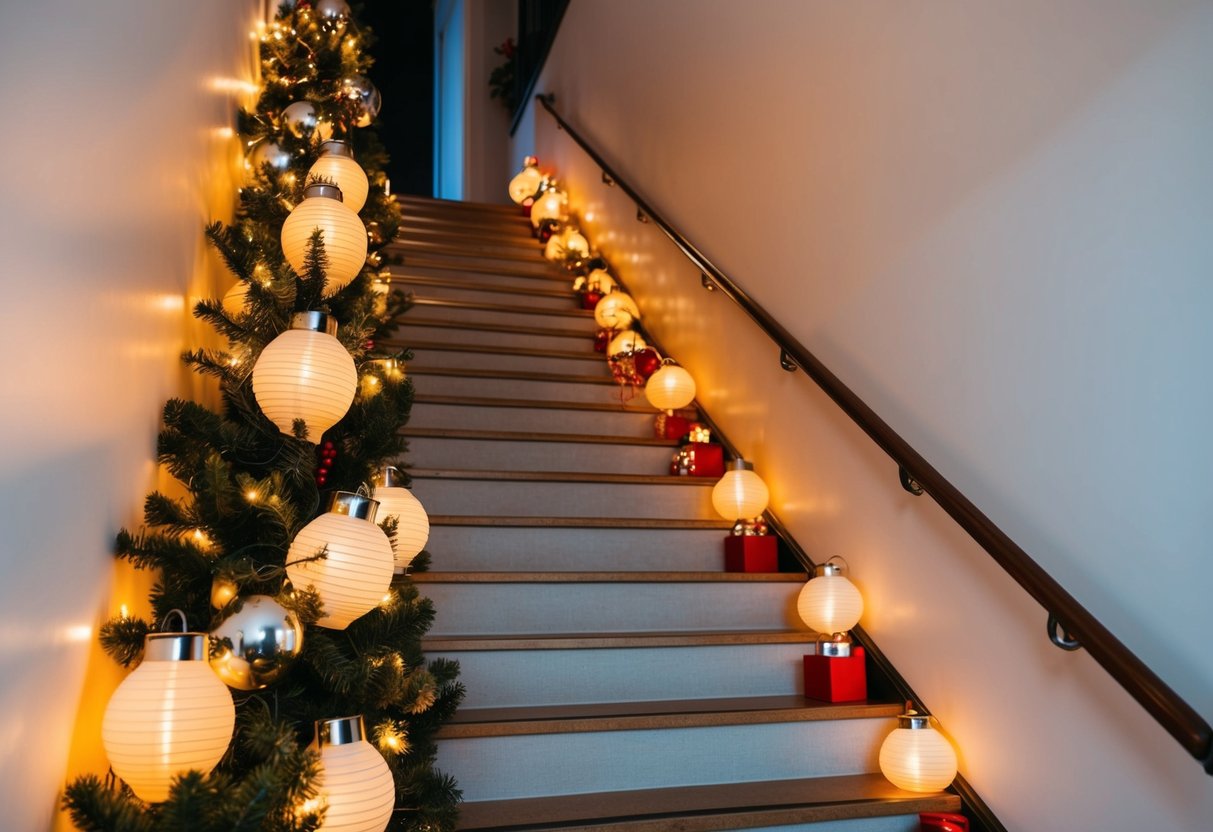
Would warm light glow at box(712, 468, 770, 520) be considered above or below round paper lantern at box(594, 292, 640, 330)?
below

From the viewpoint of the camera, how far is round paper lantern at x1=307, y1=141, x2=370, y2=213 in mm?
2215

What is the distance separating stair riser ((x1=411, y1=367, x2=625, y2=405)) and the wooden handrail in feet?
3.83

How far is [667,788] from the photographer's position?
2260mm

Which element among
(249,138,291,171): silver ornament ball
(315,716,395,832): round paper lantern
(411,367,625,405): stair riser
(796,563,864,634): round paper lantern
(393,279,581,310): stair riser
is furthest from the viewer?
(393,279,581,310): stair riser

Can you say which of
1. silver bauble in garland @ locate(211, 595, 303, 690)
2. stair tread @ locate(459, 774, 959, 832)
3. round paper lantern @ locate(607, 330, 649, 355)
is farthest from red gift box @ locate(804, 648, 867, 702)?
round paper lantern @ locate(607, 330, 649, 355)

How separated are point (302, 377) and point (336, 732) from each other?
0.59 m

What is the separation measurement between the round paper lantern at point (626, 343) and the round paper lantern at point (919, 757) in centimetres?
221

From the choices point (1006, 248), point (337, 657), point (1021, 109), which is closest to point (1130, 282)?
point (1006, 248)

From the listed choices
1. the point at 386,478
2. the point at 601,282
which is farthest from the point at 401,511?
the point at 601,282

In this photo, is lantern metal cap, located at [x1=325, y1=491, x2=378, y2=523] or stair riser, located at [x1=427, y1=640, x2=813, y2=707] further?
stair riser, located at [x1=427, y1=640, x2=813, y2=707]

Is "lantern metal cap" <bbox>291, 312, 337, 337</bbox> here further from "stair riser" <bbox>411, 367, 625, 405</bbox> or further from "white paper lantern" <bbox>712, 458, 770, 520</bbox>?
"stair riser" <bbox>411, 367, 625, 405</bbox>

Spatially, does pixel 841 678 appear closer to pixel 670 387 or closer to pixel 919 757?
pixel 919 757

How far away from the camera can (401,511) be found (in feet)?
6.31

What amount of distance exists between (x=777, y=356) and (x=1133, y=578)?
1612 mm
